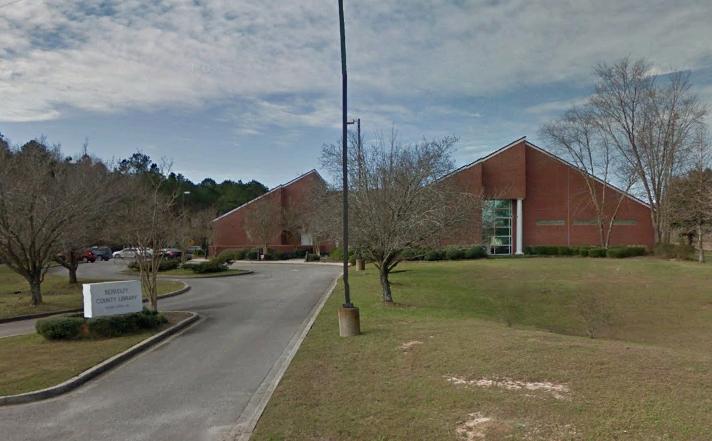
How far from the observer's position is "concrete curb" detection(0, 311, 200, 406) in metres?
7.92

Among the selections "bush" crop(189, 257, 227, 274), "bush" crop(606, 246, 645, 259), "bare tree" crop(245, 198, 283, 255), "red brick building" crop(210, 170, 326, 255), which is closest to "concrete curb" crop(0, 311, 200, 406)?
"bush" crop(189, 257, 227, 274)

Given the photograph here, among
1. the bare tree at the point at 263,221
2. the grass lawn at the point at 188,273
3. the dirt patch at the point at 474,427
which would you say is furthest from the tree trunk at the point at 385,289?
the bare tree at the point at 263,221

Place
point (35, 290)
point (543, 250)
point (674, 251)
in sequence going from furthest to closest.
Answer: point (543, 250) < point (674, 251) < point (35, 290)

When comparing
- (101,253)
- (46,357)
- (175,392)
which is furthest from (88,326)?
(101,253)

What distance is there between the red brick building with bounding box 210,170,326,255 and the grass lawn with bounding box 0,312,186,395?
4234 centimetres

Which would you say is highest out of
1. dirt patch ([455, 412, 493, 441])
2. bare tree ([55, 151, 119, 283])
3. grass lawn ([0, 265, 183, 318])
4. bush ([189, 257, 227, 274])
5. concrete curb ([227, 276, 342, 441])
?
bare tree ([55, 151, 119, 283])

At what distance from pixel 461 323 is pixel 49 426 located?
366 inches

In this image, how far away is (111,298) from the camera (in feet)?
44.0

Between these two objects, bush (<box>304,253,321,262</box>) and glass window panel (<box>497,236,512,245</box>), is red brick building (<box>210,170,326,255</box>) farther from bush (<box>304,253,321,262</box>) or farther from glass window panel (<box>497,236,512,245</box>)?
glass window panel (<box>497,236,512,245</box>)

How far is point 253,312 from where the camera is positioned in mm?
17266

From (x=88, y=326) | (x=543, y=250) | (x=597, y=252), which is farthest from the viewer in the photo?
(x=543, y=250)

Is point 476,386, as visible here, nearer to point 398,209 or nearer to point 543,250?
point 398,209

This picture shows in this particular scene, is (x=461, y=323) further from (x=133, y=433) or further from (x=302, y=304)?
(x=133, y=433)

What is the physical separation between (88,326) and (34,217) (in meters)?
9.48
